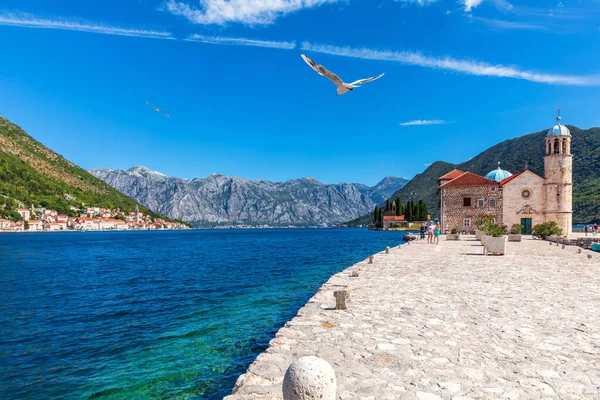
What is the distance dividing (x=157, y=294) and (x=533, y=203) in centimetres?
5078

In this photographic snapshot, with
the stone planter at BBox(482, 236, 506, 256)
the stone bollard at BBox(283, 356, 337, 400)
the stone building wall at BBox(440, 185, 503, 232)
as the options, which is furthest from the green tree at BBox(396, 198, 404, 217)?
the stone bollard at BBox(283, 356, 337, 400)

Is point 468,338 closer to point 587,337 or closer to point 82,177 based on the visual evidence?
point 587,337

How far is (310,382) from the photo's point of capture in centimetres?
353

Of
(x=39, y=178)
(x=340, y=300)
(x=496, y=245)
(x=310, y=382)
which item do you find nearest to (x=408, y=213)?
(x=496, y=245)

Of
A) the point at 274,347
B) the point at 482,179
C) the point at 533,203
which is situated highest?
the point at 482,179

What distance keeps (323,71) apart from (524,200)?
5348 cm

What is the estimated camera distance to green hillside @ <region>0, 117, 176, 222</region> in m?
130

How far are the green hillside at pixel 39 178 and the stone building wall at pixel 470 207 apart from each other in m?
140

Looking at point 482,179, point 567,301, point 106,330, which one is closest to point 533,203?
point 482,179

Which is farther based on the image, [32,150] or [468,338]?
[32,150]

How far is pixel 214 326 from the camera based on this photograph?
1177 centimetres

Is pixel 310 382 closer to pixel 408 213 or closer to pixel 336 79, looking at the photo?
pixel 336 79

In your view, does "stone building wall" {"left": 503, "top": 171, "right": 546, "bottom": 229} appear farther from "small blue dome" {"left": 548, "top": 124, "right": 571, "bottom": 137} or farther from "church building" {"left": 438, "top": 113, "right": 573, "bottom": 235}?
"small blue dome" {"left": 548, "top": 124, "right": 571, "bottom": 137}

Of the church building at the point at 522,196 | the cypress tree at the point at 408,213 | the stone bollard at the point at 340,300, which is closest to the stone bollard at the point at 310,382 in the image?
the stone bollard at the point at 340,300
